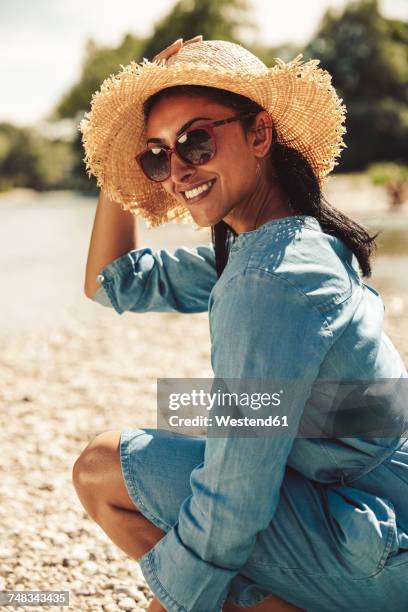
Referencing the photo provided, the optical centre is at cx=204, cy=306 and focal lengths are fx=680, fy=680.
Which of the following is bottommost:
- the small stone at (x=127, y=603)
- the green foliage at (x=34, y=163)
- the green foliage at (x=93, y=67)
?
the small stone at (x=127, y=603)

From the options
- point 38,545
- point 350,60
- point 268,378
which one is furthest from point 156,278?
point 350,60

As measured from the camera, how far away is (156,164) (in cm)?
222

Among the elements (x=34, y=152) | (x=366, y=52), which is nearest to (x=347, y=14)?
(x=366, y=52)

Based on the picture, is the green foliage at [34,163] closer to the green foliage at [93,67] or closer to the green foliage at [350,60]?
the green foliage at [350,60]

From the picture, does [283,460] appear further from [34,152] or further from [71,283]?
[34,152]

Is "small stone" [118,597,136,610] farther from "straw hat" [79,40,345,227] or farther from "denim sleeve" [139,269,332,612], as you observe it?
"straw hat" [79,40,345,227]

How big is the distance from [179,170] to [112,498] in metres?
1.01

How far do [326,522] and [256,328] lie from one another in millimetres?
577

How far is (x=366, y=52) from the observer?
40.5 metres

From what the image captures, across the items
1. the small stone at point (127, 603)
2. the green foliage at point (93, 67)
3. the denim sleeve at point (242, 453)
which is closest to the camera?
the denim sleeve at point (242, 453)

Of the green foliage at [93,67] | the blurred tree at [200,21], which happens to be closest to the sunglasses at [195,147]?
the blurred tree at [200,21]

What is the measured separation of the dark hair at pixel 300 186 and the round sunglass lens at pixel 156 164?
16 centimetres

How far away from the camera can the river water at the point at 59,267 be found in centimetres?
859

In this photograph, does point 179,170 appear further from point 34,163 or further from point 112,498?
point 34,163
